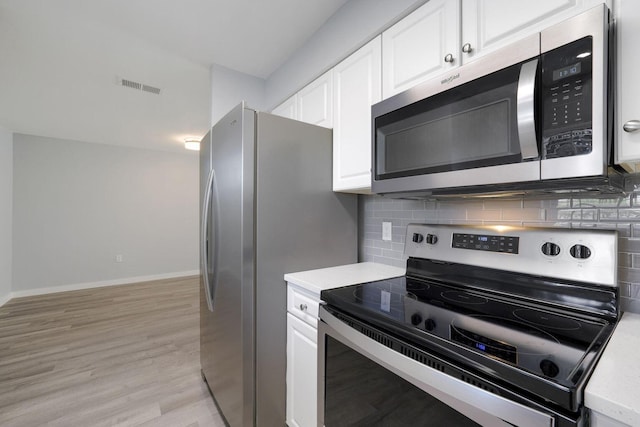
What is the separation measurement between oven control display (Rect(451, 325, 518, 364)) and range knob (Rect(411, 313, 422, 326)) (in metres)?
0.10

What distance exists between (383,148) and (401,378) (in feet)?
2.99

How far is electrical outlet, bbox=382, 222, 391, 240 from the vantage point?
174 cm

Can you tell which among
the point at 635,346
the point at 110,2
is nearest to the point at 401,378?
the point at 635,346

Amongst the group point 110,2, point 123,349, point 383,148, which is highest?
point 110,2

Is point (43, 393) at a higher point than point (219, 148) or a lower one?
lower

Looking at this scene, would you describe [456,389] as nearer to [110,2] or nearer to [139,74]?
[110,2]

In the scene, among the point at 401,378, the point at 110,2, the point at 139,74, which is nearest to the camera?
the point at 401,378

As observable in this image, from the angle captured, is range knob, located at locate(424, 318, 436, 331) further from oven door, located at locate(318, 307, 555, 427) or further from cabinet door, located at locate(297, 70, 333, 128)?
cabinet door, located at locate(297, 70, 333, 128)

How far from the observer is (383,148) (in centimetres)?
128

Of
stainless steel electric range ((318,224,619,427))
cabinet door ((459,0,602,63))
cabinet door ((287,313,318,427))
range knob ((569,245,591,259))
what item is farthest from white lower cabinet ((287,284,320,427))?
cabinet door ((459,0,602,63))

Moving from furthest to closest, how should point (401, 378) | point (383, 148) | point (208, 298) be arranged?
point (208, 298) → point (383, 148) → point (401, 378)

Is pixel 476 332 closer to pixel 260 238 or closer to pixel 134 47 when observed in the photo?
pixel 260 238

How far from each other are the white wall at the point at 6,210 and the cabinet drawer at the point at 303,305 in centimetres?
489

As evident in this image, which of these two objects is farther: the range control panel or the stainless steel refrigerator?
the stainless steel refrigerator
